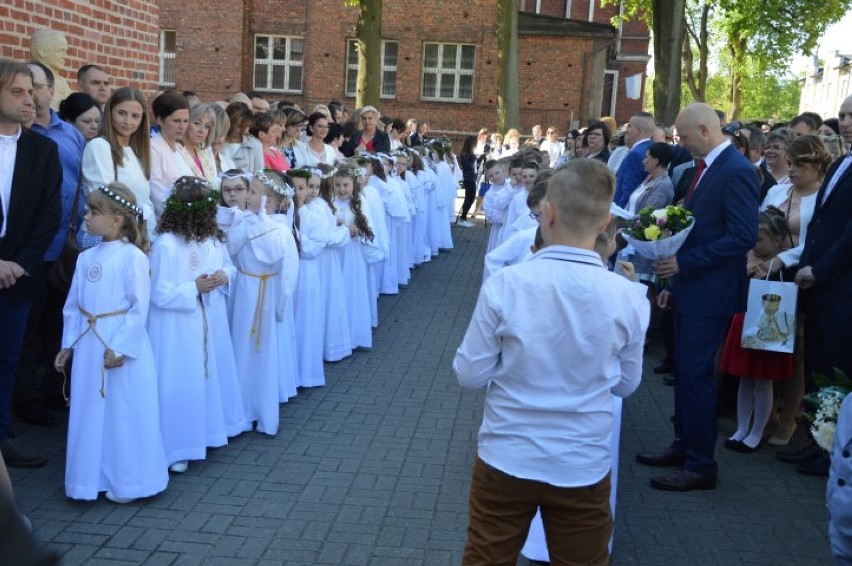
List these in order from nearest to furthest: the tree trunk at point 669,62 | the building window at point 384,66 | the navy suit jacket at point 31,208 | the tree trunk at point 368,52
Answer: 1. the navy suit jacket at point 31,208
2. the tree trunk at point 368,52
3. the tree trunk at point 669,62
4. the building window at point 384,66

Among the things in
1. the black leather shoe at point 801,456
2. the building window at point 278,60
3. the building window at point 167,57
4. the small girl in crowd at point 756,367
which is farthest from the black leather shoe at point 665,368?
the building window at point 167,57

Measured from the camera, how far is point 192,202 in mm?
6457

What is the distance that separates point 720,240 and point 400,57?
33093 millimetres

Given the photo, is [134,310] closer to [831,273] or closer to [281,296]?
[281,296]

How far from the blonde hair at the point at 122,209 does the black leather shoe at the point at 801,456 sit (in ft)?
15.8

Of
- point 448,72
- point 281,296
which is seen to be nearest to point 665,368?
point 281,296

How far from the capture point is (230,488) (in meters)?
6.23

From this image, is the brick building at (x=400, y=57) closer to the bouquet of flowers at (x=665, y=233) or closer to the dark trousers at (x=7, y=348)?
the bouquet of flowers at (x=665, y=233)

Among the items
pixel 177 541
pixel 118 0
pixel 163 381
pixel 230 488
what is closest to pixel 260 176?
pixel 163 381

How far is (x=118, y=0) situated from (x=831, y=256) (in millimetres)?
7689

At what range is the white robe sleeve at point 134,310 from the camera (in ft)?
19.1

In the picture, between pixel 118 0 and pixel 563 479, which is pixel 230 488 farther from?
pixel 118 0

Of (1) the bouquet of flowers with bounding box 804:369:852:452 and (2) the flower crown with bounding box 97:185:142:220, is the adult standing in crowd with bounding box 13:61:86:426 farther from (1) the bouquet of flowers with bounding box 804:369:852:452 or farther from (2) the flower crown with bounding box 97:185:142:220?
(1) the bouquet of flowers with bounding box 804:369:852:452

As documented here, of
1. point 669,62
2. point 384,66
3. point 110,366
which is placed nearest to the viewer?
point 110,366
